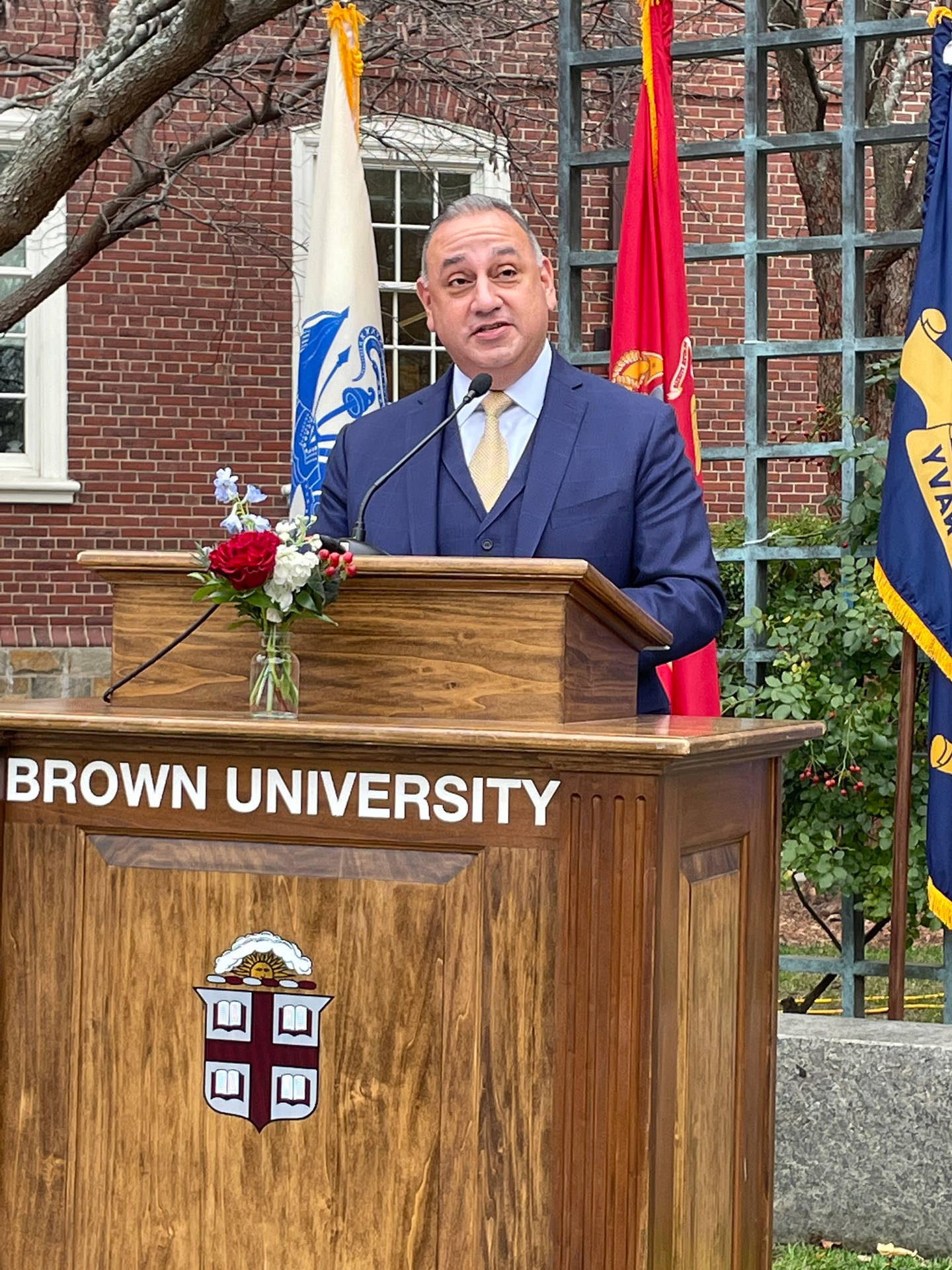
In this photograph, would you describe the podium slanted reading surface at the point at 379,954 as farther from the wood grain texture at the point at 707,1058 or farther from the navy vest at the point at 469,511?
the navy vest at the point at 469,511

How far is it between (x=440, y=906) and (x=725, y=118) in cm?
912

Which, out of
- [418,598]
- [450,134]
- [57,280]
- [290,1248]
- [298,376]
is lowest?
[290,1248]

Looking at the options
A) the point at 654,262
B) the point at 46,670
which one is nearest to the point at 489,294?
the point at 654,262

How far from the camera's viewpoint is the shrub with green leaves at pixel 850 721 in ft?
15.6

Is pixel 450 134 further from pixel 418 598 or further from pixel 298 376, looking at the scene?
pixel 418 598

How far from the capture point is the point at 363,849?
7.63ft

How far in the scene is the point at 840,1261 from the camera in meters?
4.12

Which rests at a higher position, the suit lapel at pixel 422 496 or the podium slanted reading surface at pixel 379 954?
the suit lapel at pixel 422 496

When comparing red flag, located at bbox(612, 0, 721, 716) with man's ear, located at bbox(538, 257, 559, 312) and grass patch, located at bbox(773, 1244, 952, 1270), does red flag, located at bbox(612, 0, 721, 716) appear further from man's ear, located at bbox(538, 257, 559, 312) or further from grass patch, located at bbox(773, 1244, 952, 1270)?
grass patch, located at bbox(773, 1244, 952, 1270)

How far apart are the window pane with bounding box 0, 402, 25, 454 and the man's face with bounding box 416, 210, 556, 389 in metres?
7.66

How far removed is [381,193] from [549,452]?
7.74 m

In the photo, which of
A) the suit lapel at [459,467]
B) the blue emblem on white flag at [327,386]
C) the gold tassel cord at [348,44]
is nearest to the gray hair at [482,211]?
the suit lapel at [459,467]

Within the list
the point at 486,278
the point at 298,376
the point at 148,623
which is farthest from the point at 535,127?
the point at 148,623

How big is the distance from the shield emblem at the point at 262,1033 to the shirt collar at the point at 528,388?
3.72 feet
